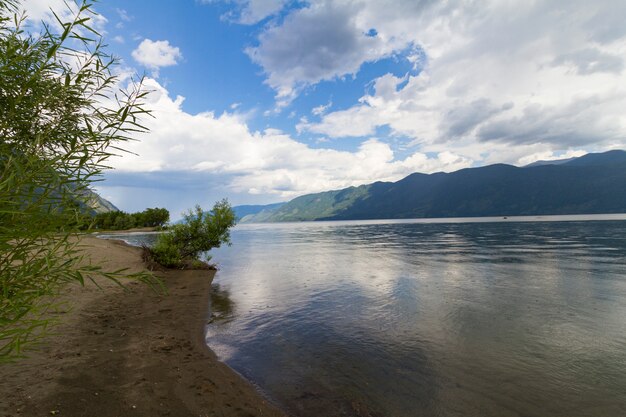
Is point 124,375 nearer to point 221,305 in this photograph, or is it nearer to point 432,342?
point 221,305

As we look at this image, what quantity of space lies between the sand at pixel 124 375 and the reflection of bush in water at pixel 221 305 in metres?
2.55

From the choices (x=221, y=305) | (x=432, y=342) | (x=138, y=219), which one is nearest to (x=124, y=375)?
(x=221, y=305)

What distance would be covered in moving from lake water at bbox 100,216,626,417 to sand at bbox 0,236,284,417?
1.65 meters

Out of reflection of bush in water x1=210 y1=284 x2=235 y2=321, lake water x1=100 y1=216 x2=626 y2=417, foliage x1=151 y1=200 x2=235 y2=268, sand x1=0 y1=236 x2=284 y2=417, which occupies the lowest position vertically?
lake water x1=100 y1=216 x2=626 y2=417

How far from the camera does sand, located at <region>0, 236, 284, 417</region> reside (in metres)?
9.36

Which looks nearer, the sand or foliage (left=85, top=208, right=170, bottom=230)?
the sand

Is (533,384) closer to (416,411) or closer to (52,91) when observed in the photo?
(416,411)

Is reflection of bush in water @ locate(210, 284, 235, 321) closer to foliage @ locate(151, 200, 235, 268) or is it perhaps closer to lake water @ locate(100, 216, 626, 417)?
lake water @ locate(100, 216, 626, 417)

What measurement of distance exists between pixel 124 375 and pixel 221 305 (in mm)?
14272

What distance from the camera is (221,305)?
2575cm

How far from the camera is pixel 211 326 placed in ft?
67.4

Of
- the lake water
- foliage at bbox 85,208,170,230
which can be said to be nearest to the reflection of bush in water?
the lake water

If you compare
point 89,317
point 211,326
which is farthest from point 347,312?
point 89,317

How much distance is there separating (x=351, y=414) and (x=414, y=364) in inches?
217
